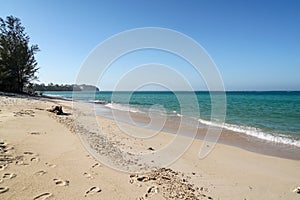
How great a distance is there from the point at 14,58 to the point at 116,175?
34.5 meters

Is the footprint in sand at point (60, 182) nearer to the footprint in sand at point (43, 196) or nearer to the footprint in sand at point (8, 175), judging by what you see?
the footprint in sand at point (43, 196)

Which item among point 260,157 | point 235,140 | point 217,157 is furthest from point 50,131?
point 235,140

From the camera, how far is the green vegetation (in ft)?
106

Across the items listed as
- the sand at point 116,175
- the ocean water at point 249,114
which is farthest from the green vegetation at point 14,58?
the sand at point 116,175

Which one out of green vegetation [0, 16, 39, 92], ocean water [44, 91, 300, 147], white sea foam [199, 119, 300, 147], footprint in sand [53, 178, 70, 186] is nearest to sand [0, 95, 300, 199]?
footprint in sand [53, 178, 70, 186]

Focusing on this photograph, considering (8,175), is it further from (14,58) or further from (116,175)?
(14,58)

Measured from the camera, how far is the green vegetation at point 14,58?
3219 centimetres

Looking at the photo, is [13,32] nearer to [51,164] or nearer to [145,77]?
[145,77]

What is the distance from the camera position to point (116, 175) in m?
4.74

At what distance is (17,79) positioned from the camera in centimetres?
3453

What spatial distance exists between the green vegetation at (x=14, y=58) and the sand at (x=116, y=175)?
2973cm

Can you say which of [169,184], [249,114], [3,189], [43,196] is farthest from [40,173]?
[249,114]

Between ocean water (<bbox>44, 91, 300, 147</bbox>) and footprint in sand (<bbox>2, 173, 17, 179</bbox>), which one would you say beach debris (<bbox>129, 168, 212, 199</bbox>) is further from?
ocean water (<bbox>44, 91, 300, 147</bbox>)

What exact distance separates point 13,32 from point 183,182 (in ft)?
122
